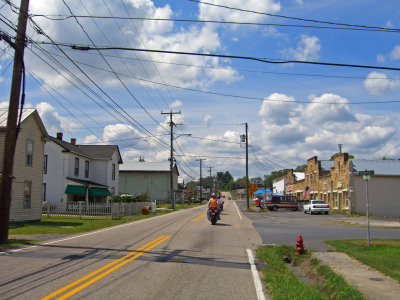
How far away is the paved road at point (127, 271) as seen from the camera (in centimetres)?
721

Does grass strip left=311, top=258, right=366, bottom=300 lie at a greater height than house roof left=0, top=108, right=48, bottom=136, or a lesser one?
lesser

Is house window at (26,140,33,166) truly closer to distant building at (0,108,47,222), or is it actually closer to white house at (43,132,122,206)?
distant building at (0,108,47,222)

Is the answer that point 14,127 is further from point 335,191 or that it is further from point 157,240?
point 335,191

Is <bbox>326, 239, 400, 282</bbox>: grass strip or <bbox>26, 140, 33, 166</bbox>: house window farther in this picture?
<bbox>26, 140, 33, 166</bbox>: house window

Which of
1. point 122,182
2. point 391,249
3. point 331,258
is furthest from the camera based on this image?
point 122,182

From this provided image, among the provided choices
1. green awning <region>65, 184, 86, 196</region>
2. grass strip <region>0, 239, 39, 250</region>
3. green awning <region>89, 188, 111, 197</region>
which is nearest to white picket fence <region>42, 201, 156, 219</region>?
green awning <region>65, 184, 86, 196</region>

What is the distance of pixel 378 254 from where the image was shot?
1256 cm

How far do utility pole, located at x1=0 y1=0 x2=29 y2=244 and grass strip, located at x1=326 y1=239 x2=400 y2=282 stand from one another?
37.6 ft

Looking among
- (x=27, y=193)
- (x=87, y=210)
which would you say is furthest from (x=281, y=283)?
(x=87, y=210)

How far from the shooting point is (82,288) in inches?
291

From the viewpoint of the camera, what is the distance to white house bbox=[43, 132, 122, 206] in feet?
121

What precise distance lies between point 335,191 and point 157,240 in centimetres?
3672

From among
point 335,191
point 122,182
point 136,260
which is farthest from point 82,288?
point 122,182

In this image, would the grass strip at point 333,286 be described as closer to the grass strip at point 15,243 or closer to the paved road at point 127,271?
the paved road at point 127,271
